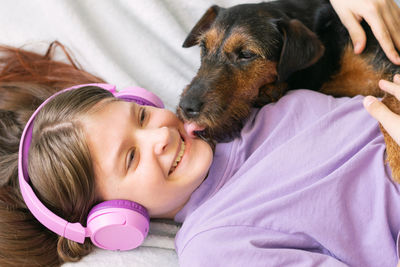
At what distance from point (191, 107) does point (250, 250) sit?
0.48m

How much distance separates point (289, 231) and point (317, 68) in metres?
0.68

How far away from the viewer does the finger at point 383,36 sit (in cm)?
139

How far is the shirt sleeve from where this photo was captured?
1.08 metres

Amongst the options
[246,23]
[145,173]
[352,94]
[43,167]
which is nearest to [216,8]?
[246,23]

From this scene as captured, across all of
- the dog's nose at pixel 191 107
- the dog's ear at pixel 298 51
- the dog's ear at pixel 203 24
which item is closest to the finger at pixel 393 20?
the dog's ear at pixel 298 51

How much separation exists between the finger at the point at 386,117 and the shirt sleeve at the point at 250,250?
37cm

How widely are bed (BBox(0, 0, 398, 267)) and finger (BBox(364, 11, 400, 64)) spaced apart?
0.65 meters

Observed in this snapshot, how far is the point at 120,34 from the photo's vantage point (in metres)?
1.86

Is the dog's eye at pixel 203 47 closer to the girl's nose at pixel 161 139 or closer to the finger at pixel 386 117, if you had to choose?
the girl's nose at pixel 161 139

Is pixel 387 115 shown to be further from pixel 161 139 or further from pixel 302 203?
pixel 161 139

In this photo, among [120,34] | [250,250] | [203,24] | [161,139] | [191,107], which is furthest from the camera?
[120,34]

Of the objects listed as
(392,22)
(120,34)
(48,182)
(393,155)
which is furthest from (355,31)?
(48,182)

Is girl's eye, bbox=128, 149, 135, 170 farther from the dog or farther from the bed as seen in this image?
the bed

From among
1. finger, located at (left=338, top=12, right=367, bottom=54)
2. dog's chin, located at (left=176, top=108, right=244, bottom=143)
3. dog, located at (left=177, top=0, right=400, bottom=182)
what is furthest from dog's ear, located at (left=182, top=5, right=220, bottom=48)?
finger, located at (left=338, top=12, right=367, bottom=54)
